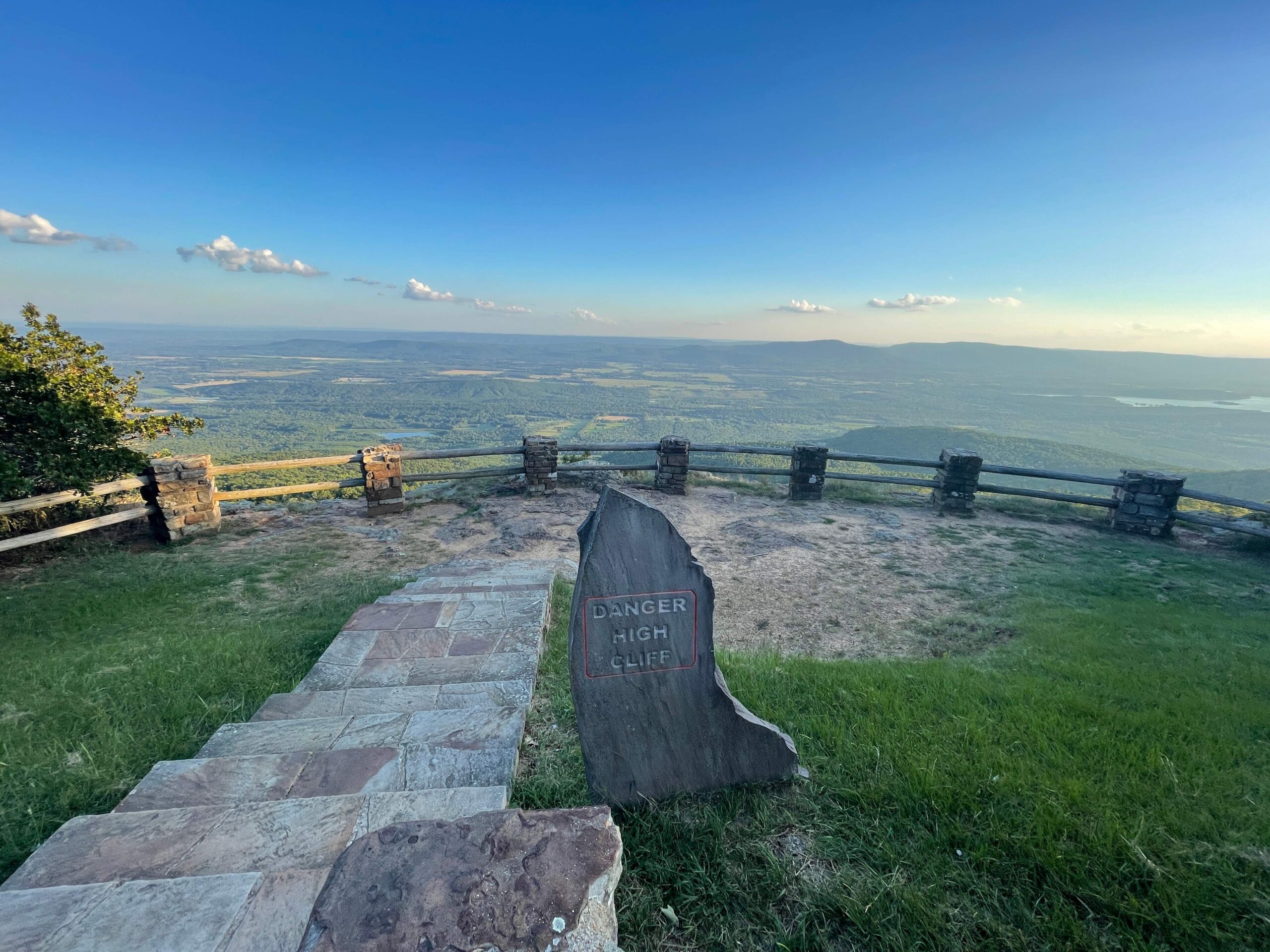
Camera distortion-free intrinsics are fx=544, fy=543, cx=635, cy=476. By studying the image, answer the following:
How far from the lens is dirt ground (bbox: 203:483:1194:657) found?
19.6 ft

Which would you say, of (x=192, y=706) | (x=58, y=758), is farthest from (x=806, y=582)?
(x=58, y=758)

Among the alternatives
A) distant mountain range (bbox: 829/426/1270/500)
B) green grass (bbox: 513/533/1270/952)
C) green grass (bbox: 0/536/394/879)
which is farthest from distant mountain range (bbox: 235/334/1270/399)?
green grass (bbox: 513/533/1270/952)

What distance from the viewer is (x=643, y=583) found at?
2.68 metres

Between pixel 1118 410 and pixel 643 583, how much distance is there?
477ft

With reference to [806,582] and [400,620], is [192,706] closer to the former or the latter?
[400,620]

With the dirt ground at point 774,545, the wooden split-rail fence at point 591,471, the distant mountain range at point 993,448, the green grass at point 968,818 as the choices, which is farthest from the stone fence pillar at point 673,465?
the distant mountain range at point 993,448

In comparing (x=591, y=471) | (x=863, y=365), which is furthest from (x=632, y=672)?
(x=863, y=365)

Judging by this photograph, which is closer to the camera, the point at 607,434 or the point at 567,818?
the point at 567,818

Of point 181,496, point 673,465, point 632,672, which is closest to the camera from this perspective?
point 632,672

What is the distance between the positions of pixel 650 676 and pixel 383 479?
753 cm

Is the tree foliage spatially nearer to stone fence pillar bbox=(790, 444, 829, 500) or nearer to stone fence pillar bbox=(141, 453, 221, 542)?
stone fence pillar bbox=(141, 453, 221, 542)

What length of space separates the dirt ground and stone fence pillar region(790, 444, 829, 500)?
1.35 ft

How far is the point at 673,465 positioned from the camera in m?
10.7

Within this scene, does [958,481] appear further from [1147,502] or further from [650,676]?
[650,676]
